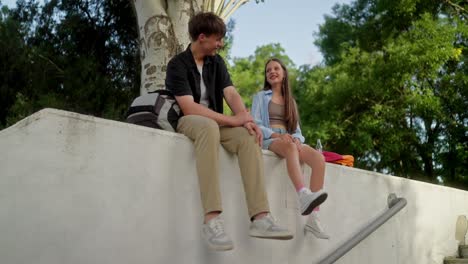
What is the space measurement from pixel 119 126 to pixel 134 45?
26.8 ft

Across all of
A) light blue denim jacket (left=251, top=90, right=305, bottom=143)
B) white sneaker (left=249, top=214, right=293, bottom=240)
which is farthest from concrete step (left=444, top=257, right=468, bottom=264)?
white sneaker (left=249, top=214, right=293, bottom=240)

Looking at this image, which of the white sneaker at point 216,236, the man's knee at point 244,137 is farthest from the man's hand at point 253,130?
the white sneaker at point 216,236

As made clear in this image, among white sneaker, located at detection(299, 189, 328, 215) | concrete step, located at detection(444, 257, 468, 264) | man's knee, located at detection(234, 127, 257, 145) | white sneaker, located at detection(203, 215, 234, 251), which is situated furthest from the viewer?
concrete step, located at detection(444, 257, 468, 264)

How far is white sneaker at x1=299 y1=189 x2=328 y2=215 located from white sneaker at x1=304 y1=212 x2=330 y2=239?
40 cm

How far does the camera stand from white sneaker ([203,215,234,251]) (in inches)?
101

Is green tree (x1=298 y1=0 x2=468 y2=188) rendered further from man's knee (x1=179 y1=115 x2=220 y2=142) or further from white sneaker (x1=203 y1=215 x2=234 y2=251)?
white sneaker (x1=203 y1=215 x2=234 y2=251)

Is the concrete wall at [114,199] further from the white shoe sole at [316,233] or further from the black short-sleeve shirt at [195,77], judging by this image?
the black short-sleeve shirt at [195,77]

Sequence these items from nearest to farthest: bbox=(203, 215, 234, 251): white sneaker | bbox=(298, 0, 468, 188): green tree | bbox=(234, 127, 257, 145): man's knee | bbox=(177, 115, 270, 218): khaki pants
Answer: bbox=(203, 215, 234, 251): white sneaker
bbox=(177, 115, 270, 218): khaki pants
bbox=(234, 127, 257, 145): man's knee
bbox=(298, 0, 468, 188): green tree

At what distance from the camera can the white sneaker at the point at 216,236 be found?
257 centimetres

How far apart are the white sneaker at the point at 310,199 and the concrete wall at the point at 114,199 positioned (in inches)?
10.8

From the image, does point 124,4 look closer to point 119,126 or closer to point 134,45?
point 134,45

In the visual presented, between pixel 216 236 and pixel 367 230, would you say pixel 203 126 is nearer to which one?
pixel 216 236

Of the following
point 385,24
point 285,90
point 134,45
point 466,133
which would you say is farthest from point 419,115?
point 285,90

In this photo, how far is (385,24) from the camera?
47.4 feet
